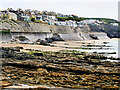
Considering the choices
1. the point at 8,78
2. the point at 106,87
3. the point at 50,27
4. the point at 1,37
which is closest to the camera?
the point at 106,87

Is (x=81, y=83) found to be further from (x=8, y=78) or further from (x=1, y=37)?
(x=1, y=37)

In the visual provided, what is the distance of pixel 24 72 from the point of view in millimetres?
11672

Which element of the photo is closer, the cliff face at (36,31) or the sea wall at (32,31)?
the sea wall at (32,31)

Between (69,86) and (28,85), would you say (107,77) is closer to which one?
(69,86)

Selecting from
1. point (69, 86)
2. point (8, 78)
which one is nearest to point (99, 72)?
point (69, 86)

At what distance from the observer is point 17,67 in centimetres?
1309

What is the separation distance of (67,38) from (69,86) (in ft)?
138

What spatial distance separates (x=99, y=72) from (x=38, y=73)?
3067 millimetres

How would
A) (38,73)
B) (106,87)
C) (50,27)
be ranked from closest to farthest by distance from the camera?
(106,87), (38,73), (50,27)

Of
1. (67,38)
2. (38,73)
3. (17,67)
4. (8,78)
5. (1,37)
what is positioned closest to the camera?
(8,78)

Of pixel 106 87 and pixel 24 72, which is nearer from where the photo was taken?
pixel 106 87

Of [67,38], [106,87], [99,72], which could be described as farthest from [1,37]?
[106,87]

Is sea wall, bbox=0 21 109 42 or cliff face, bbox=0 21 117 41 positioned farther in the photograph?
cliff face, bbox=0 21 117 41

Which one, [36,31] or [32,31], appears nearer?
[32,31]
